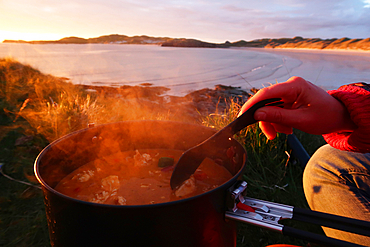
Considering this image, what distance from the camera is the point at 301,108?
1.53 metres

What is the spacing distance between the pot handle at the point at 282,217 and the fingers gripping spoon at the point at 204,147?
1.28 feet

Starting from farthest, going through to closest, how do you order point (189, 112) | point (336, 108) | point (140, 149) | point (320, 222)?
point (189, 112), point (140, 149), point (336, 108), point (320, 222)

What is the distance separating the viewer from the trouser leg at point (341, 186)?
5.51 feet

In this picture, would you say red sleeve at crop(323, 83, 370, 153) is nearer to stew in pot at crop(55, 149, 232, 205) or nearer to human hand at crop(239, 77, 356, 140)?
human hand at crop(239, 77, 356, 140)

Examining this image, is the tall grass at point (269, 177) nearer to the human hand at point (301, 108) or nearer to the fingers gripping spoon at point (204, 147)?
the fingers gripping spoon at point (204, 147)

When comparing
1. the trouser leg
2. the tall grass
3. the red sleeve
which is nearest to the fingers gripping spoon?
the red sleeve

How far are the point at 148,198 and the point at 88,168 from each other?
0.91 meters

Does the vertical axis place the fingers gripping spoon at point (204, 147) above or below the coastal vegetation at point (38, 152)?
above

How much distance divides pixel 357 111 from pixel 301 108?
13.9 inches

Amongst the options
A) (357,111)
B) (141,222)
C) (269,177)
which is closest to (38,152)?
(141,222)

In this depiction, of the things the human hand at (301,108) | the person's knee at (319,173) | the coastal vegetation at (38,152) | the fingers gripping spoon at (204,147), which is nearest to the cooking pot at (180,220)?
the fingers gripping spoon at (204,147)

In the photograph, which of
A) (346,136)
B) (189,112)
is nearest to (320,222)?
(346,136)

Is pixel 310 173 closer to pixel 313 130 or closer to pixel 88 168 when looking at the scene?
pixel 313 130

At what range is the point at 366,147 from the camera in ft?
5.30
